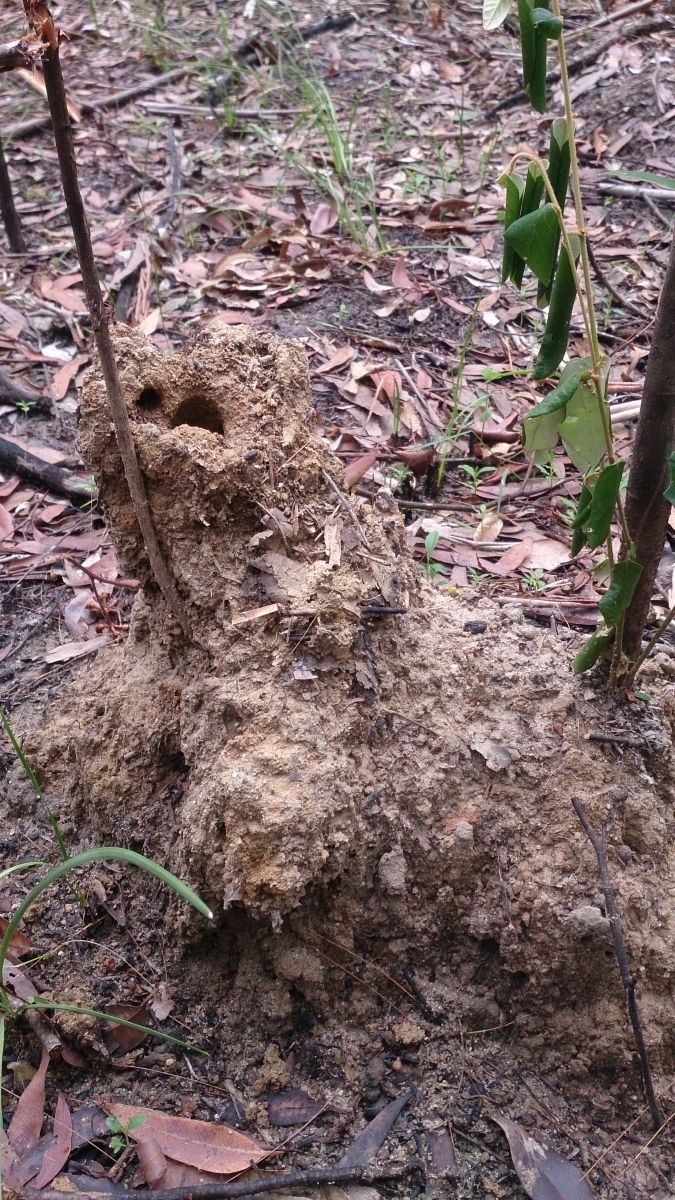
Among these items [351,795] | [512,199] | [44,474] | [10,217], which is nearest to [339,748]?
[351,795]

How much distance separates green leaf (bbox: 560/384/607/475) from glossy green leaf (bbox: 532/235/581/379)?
63 millimetres

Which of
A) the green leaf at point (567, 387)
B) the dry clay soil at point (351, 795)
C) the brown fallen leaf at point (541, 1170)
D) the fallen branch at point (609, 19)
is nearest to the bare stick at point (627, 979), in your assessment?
the dry clay soil at point (351, 795)

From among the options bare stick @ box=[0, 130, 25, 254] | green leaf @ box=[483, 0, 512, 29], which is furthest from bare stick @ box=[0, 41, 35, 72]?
bare stick @ box=[0, 130, 25, 254]

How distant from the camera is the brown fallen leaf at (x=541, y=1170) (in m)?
1.51

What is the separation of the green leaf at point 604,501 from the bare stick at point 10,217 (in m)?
3.14

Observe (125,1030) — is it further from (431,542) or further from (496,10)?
(496,10)

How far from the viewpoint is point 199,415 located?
191cm

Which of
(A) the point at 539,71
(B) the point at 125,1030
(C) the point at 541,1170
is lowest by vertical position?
(C) the point at 541,1170

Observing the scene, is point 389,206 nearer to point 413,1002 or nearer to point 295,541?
point 295,541

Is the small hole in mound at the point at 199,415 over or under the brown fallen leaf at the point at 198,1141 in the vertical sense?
over

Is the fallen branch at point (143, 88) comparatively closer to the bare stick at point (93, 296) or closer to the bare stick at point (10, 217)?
the bare stick at point (10, 217)

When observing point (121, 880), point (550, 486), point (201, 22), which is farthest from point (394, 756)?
point (201, 22)

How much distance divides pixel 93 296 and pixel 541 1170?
4.91 ft

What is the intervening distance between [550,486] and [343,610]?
4.58 feet
